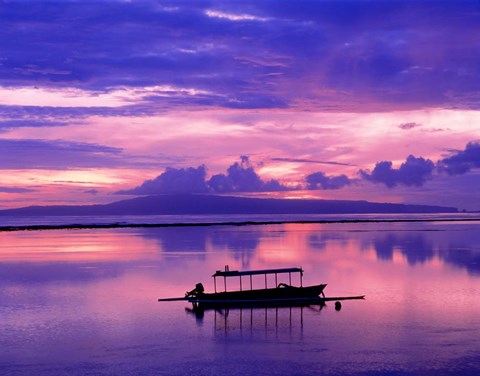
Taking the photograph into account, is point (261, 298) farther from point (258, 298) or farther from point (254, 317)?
point (254, 317)

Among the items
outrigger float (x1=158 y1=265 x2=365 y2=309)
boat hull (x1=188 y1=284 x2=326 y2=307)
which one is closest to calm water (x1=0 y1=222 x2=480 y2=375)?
outrigger float (x1=158 y1=265 x2=365 y2=309)

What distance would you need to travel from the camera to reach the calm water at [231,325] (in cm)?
1969

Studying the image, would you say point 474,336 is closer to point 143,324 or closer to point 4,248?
point 143,324

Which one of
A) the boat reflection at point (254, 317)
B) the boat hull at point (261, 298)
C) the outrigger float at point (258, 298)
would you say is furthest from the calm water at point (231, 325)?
the boat hull at point (261, 298)

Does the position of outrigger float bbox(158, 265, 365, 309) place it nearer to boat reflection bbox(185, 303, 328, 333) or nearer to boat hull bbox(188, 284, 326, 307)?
Answer: boat hull bbox(188, 284, 326, 307)

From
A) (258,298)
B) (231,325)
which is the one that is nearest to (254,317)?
(231,325)

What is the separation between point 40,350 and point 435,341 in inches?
535

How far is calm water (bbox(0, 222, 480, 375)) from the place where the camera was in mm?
19688

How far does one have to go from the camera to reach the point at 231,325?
26.2 m

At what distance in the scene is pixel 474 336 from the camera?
A: 22984mm

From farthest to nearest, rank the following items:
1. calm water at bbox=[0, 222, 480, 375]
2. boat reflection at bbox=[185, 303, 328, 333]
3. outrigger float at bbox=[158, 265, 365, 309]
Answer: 1. outrigger float at bbox=[158, 265, 365, 309]
2. boat reflection at bbox=[185, 303, 328, 333]
3. calm water at bbox=[0, 222, 480, 375]

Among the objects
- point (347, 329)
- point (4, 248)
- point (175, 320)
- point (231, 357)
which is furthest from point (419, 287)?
point (4, 248)

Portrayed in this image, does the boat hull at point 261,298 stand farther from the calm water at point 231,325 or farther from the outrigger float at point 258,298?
the calm water at point 231,325

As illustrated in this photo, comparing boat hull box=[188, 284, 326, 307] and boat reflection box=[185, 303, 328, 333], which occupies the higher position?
boat hull box=[188, 284, 326, 307]
